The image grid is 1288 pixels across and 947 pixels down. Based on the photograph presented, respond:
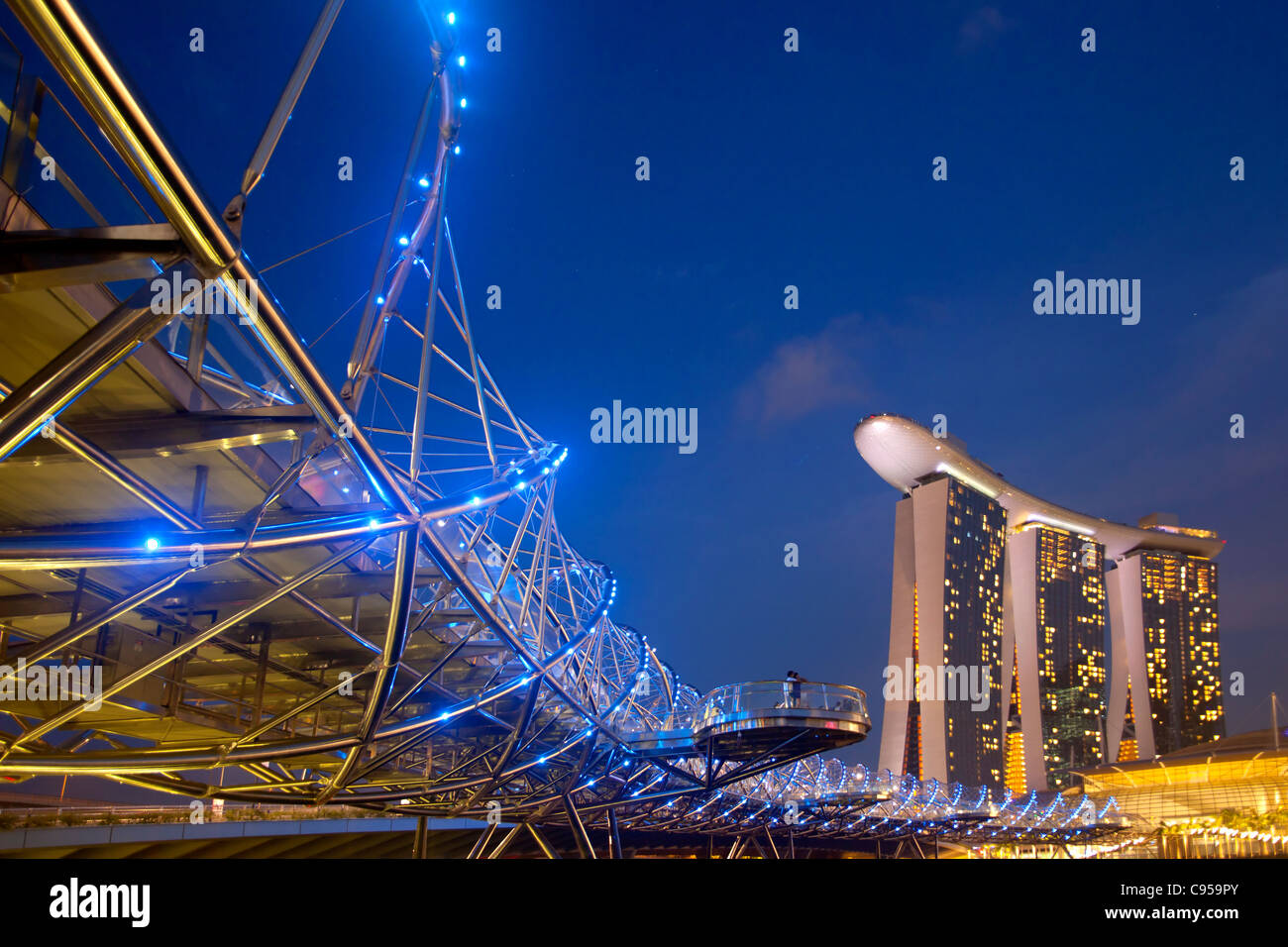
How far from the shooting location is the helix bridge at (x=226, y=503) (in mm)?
6031

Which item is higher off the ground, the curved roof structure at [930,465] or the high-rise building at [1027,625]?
the curved roof structure at [930,465]

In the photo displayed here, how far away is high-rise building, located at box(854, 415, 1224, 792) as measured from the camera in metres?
130

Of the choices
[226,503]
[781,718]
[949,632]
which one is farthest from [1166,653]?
[226,503]

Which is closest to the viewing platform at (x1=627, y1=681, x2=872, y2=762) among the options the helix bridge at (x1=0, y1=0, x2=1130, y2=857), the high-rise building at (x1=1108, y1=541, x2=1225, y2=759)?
the helix bridge at (x1=0, y1=0, x2=1130, y2=857)

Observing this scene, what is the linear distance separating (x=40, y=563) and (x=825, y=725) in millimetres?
19197

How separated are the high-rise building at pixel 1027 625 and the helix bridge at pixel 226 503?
10659 centimetres

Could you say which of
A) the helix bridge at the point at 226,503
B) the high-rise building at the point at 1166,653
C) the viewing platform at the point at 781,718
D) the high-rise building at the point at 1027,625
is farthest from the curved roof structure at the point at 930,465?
the viewing platform at the point at 781,718

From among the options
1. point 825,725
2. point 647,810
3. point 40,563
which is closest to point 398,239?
point 40,563

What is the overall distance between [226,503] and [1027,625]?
537 ft

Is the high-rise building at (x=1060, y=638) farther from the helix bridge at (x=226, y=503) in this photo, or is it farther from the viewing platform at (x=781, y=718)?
the viewing platform at (x=781, y=718)

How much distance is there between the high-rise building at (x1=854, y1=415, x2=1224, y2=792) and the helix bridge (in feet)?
350

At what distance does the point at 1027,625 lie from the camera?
513 feet

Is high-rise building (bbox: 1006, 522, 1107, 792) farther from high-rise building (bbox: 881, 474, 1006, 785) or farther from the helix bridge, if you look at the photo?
the helix bridge

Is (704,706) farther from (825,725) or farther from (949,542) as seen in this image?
(949,542)
